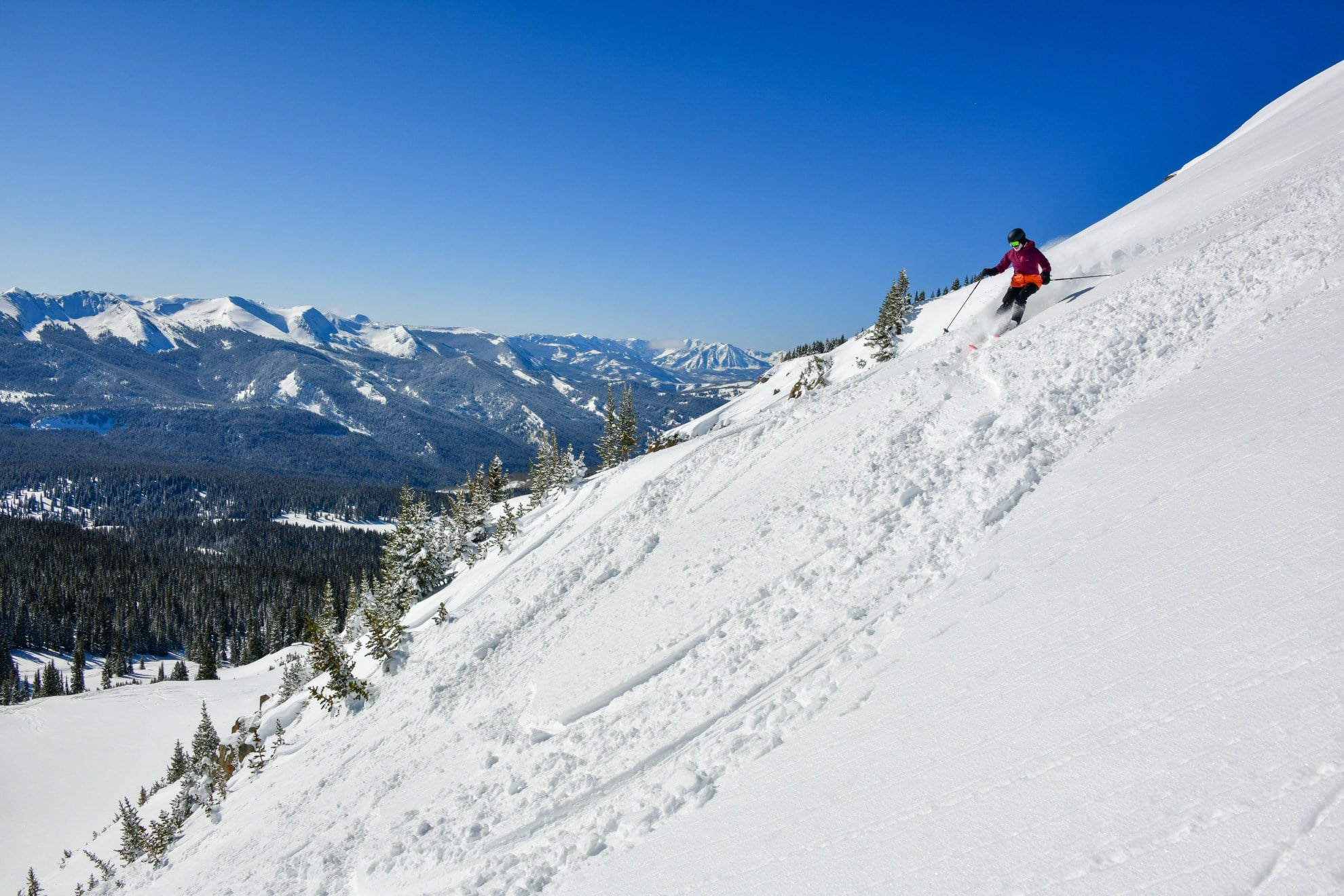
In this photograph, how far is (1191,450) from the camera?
306 inches

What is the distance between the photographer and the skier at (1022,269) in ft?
51.0

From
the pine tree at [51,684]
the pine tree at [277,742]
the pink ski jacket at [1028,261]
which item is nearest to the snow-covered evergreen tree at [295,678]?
the pine tree at [277,742]

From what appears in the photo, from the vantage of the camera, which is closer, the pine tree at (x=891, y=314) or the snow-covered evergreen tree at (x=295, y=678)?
the snow-covered evergreen tree at (x=295, y=678)

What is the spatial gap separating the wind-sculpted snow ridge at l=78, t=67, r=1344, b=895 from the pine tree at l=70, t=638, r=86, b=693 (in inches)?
3343

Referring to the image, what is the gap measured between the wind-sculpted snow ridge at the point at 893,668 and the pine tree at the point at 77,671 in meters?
84.9

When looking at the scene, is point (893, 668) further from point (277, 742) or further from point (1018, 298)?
point (277, 742)

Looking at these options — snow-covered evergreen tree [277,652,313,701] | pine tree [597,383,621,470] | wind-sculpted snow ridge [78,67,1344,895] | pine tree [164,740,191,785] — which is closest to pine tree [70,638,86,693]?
pine tree [164,740,191,785]

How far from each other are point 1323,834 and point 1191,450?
605 cm

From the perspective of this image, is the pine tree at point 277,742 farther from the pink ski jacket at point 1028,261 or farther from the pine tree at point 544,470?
the pink ski jacket at point 1028,261

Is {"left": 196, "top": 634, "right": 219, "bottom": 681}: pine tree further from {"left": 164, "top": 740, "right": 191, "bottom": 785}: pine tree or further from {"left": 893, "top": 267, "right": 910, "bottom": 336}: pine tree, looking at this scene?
{"left": 893, "top": 267, "right": 910, "bottom": 336}: pine tree

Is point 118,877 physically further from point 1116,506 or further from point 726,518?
point 1116,506

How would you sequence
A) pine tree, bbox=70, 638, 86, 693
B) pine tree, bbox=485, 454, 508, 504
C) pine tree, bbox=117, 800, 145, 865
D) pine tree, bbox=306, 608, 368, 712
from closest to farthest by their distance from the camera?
pine tree, bbox=306, 608, 368, 712
pine tree, bbox=117, 800, 145, 865
pine tree, bbox=485, 454, 508, 504
pine tree, bbox=70, 638, 86, 693

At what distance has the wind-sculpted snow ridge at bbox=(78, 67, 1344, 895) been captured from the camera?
13.8 feet

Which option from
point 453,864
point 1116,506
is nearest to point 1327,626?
point 1116,506
